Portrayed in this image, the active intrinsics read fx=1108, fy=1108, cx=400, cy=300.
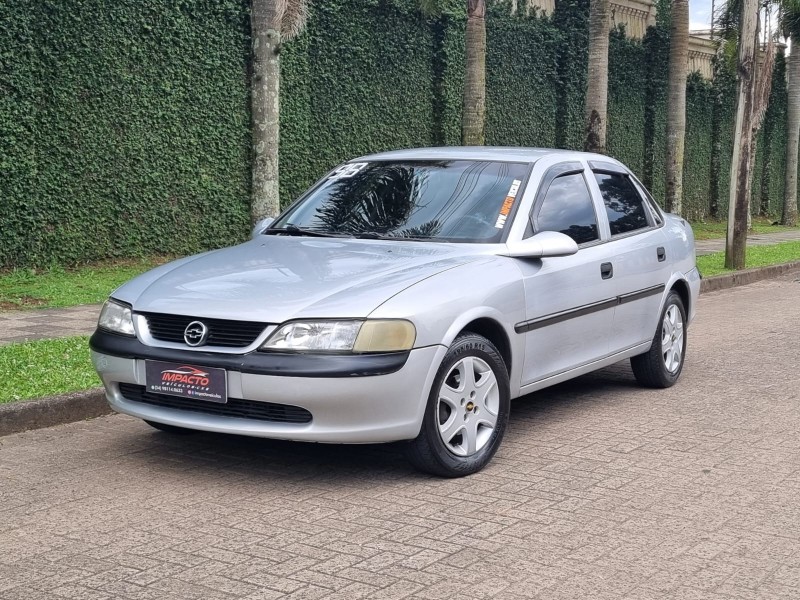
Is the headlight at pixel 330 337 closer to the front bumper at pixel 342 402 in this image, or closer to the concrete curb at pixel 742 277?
the front bumper at pixel 342 402

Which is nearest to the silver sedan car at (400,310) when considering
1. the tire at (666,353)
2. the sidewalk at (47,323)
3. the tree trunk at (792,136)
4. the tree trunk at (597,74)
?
the tire at (666,353)

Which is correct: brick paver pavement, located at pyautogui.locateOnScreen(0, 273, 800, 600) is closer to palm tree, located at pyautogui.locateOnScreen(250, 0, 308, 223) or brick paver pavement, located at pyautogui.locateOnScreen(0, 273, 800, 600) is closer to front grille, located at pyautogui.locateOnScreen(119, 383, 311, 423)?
front grille, located at pyautogui.locateOnScreen(119, 383, 311, 423)

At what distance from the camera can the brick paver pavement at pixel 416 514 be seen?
159 inches

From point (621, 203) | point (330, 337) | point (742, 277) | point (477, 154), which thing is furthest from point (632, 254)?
point (742, 277)

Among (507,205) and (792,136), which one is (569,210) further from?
(792,136)

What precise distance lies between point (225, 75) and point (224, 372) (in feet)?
37.7

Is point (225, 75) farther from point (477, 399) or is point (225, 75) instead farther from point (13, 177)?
point (477, 399)

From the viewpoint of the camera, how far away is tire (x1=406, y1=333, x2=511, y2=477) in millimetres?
5312

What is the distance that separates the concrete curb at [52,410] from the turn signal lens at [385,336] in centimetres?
248

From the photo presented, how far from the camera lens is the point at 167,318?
5.33 metres

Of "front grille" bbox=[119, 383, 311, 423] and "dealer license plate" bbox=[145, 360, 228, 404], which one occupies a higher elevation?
"dealer license plate" bbox=[145, 360, 228, 404]

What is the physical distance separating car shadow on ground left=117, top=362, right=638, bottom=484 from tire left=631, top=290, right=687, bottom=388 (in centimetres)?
121

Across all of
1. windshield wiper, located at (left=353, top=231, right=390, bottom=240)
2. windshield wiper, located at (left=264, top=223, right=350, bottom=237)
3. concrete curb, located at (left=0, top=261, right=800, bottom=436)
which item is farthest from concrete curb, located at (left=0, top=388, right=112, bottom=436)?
windshield wiper, located at (left=353, top=231, right=390, bottom=240)

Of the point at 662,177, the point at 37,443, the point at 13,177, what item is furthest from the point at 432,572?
the point at 662,177
